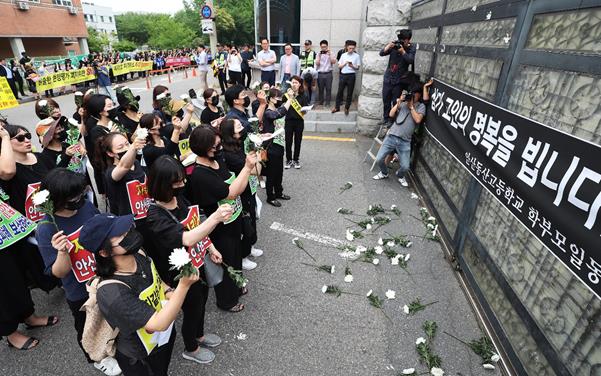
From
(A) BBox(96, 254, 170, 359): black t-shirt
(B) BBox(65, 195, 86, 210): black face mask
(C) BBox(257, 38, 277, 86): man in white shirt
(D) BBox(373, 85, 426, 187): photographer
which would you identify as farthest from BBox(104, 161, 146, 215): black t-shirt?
(C) BBox(257, 38, 277, 86): man in white shirt

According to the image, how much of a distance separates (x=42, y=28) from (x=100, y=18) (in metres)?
Answer: 36.5

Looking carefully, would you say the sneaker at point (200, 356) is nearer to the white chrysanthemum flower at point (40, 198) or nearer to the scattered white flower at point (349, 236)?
the white chrysanthemum flower at point (40, 198)

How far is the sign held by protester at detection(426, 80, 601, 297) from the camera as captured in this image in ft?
6.84

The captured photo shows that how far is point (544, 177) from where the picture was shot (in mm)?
2504

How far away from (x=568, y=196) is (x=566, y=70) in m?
1.05

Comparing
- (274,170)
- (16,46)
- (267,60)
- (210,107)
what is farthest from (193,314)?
(16,46)

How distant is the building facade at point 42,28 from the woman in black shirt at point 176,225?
3846cm

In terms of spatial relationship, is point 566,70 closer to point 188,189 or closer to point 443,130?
point 443,130

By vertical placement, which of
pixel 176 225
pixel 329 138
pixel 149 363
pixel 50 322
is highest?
pixel 176 225

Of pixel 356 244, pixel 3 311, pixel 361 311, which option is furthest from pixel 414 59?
pixel 3 311

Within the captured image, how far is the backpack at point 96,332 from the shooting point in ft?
6.59

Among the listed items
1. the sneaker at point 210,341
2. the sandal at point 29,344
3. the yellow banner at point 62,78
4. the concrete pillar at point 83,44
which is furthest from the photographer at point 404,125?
the concrete pillar at point 83,44

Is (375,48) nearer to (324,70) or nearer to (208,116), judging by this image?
(324,70)

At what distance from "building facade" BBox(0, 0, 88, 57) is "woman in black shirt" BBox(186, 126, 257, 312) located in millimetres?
38059
